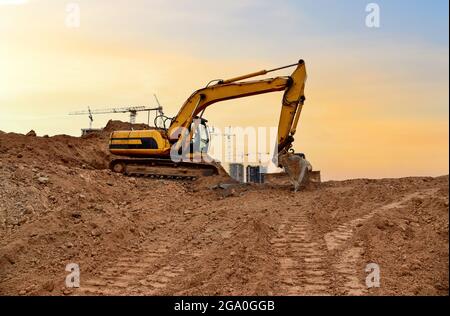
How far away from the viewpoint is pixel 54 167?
1332cm

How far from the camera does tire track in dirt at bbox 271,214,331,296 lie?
627 centimetres

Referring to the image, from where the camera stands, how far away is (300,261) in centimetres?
725

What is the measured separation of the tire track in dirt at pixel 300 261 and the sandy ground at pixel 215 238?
0.8 inches

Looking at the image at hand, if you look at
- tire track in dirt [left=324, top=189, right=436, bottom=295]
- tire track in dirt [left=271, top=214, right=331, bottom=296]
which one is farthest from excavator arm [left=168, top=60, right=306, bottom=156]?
tire track in dirt [left=271, top=214, right=331, bottom=296]

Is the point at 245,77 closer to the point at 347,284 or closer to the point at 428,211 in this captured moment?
the point at 428,211

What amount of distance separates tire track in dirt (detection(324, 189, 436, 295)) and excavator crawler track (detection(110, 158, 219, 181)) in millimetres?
7130

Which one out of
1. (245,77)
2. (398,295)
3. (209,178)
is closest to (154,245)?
(398,295)

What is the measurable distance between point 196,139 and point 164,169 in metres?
1.55

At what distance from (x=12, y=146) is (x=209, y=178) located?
8474 millimetres

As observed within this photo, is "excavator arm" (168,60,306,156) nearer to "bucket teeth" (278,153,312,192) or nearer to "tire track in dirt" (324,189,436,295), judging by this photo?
"bucket teeth" (278,153,312,192)

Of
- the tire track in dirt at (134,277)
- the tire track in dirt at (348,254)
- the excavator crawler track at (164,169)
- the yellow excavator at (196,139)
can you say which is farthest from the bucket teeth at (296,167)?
the tire track in dirt at (134,277)

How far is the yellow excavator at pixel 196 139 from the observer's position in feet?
44.7

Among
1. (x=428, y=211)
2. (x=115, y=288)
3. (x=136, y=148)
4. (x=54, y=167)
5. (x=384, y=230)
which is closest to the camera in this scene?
(x=115, y=288)

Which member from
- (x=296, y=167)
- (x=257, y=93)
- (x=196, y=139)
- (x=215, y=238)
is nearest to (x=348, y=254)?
(x=215, y=238)
